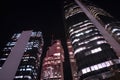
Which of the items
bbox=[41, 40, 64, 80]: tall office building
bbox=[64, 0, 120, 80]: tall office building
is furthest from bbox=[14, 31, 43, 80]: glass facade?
bbox=[64, 0, 120, 80]: tall office building

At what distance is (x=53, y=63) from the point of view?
72438 mm

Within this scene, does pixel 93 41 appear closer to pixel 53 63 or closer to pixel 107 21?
pixel 107 21

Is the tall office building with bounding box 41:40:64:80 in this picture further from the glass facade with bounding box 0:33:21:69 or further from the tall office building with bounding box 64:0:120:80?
the glass facade with bounding box 0:33:21:69

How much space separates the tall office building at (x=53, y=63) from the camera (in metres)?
65.4

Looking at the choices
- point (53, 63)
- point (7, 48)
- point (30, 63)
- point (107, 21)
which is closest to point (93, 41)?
point (107, 21)

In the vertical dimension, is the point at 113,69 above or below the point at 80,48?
below

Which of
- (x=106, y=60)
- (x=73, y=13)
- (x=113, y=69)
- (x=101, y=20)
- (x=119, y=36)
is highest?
(x=73, y=13)

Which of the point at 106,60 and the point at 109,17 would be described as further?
the point at 109,17

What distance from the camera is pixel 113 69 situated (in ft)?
144

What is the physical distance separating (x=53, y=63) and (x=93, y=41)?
70.8 feet

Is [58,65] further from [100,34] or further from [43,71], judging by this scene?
[100,34]

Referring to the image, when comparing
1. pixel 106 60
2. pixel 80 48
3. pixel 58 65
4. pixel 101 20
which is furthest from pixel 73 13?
pixel 106 60

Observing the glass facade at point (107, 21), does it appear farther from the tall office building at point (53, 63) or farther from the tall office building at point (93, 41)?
the tall office building at point (53, 63)

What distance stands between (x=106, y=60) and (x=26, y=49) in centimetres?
3592
